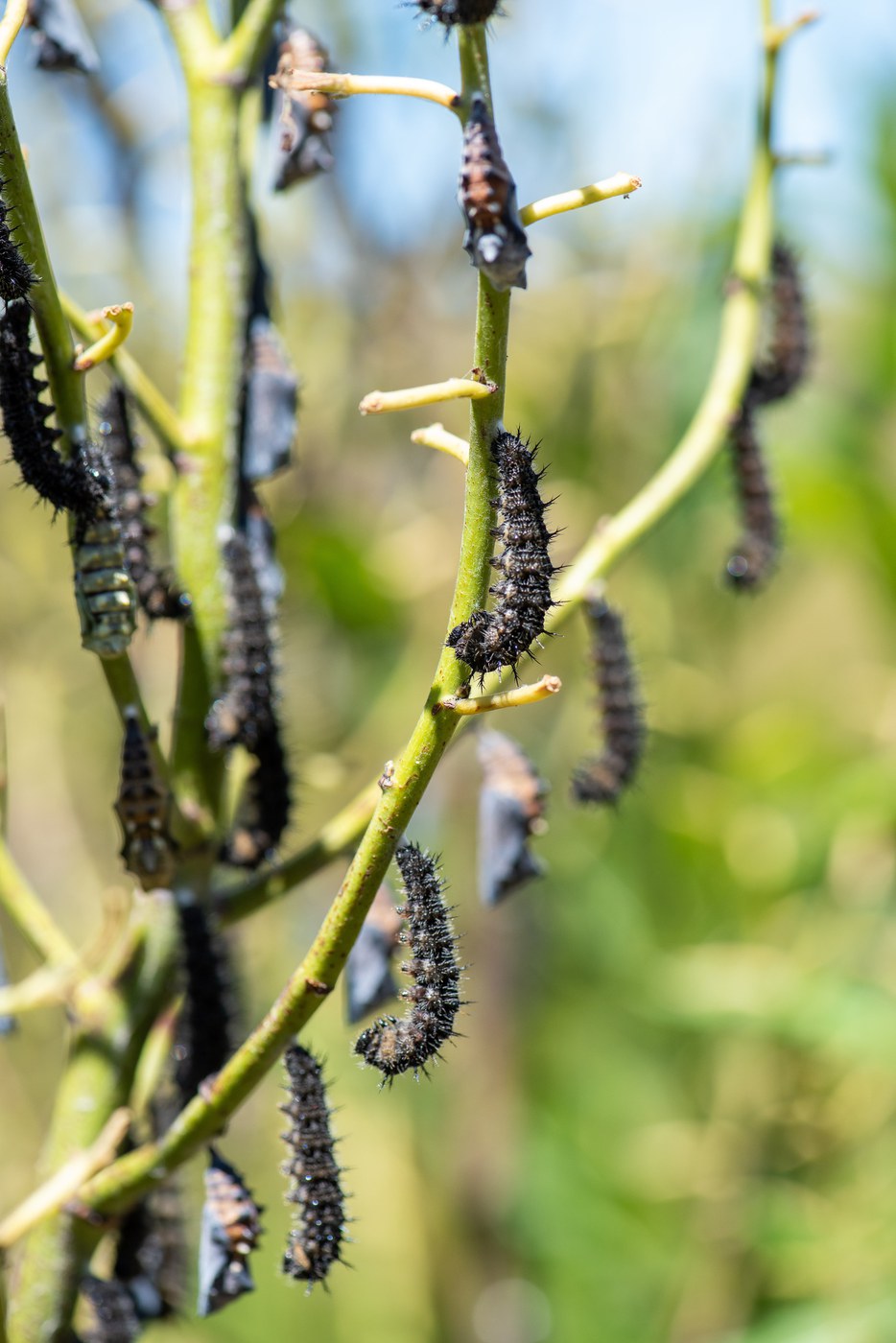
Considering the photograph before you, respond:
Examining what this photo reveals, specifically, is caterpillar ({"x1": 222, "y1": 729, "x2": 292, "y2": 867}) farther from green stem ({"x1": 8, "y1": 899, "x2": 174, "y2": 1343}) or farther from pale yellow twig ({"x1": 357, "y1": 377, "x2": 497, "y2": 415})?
pale yellow twig ({"x1": 357, "y1": 377, "x2": 497, "y2": 415})

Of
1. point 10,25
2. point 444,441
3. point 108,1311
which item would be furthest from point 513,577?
point 108,1311

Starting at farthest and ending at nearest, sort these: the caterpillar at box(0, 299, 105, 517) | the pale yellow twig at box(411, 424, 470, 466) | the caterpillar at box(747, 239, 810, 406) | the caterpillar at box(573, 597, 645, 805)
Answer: the caterpillar at box(747, 239, 810, 406)
the caterpillar at box(573, 597, 645, 805)
the caterpillar at box(0, 299, 105, 517)
the pale yellow twig at box(411, 424, 470, 466)

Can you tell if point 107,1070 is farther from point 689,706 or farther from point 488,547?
point 689,706

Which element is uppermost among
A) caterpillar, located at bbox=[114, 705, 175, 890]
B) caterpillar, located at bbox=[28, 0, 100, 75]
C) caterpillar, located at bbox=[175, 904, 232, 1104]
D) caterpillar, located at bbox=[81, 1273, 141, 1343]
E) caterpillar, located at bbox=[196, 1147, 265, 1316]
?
caterpillar, located at bbox=[28, 0, 100, 75]

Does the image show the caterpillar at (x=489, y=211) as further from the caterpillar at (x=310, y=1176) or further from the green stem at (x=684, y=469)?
the caterpillar at (x=310, y=1176)

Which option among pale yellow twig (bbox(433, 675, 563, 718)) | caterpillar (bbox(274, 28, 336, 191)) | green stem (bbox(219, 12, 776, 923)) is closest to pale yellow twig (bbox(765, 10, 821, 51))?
green stem (bbox(219, 12, 776, 923))

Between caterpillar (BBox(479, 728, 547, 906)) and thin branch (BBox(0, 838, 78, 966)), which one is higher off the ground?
caterpillar (BBox(479, 728, 547, 906))
